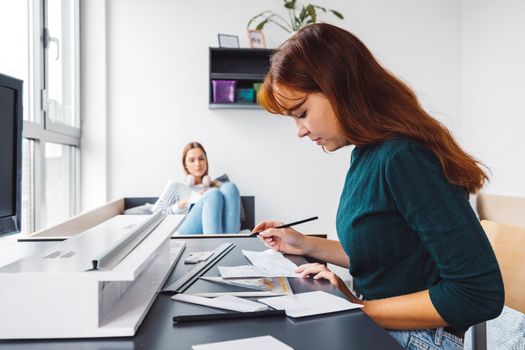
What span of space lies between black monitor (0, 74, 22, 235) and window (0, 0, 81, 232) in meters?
1.33

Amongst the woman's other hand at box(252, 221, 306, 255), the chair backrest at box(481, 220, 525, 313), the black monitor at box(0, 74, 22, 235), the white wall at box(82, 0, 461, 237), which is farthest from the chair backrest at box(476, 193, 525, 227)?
the black monitor at box(0, 74, 22, 235)

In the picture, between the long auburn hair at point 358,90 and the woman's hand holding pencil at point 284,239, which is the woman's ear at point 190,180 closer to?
the woman's hand holding pencil at point 284,239

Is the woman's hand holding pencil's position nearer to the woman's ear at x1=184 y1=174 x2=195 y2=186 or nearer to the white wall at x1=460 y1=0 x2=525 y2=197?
the woman's ear at x1=184 y1=174 x2=195 y2=186

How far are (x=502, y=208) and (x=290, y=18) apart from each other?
2.09 metres

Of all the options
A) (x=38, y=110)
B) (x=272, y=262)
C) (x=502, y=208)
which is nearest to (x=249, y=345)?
(x=272, y=262)

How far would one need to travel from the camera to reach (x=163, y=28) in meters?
3.61

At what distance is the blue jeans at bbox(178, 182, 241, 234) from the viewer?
2984mm

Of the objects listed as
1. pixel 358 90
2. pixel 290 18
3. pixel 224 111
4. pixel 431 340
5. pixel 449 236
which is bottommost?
pixel 431 340

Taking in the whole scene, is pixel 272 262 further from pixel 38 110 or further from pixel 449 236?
pixel 38 110

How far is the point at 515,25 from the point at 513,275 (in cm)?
Answer: 233

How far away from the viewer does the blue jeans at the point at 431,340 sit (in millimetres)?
905

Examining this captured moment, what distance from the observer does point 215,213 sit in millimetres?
2984

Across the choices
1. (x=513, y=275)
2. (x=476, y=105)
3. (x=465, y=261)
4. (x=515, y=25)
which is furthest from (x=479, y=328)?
(x=476, y=105)

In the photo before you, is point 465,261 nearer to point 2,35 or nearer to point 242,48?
point 2,35
